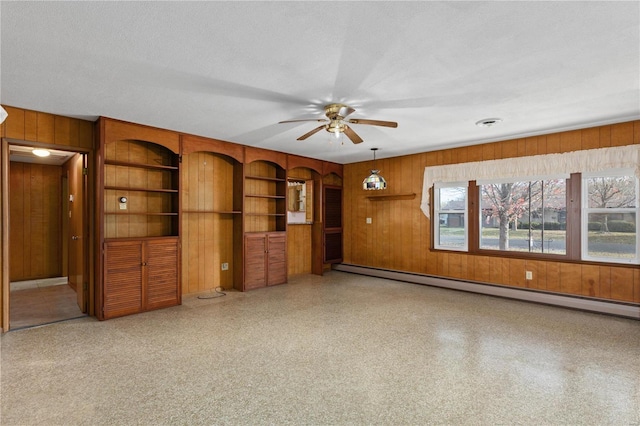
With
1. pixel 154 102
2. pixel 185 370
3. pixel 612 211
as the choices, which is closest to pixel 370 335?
pixel 185 370

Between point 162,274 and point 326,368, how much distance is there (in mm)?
2906

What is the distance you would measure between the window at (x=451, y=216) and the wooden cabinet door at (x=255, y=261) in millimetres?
3208

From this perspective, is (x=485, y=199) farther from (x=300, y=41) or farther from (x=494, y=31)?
(x=300, y=41)

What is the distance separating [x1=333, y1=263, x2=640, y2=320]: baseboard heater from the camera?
14.2 feet

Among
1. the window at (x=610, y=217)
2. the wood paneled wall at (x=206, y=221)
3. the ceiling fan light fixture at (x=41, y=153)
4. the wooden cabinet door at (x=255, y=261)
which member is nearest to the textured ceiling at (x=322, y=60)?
the window at (x=610, y=217)

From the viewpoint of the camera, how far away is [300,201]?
25.1ft

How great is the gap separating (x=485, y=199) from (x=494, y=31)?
402 centimetres

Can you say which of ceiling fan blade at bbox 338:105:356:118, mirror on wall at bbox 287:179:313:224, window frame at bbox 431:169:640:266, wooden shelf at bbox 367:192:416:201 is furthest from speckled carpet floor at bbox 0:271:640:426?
mirror on wall at bbox 287:179:313:224

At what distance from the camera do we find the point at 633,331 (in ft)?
12.4

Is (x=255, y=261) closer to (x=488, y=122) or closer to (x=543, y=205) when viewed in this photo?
(x=488, y=122)

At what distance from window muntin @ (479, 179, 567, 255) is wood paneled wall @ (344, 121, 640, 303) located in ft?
0.87

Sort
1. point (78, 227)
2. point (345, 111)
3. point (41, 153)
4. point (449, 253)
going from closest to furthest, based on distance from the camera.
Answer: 1. point (345, 111)
2. point (78, 227)
3. point (41, 153)
4. point (449, 253)

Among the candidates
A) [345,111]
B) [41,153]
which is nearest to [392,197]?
[345,111]

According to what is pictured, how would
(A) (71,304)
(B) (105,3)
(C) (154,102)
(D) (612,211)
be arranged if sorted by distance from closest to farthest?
(B) (105,3) → (C) (154,102) → (D) (612,211) → (A) (71,304)
